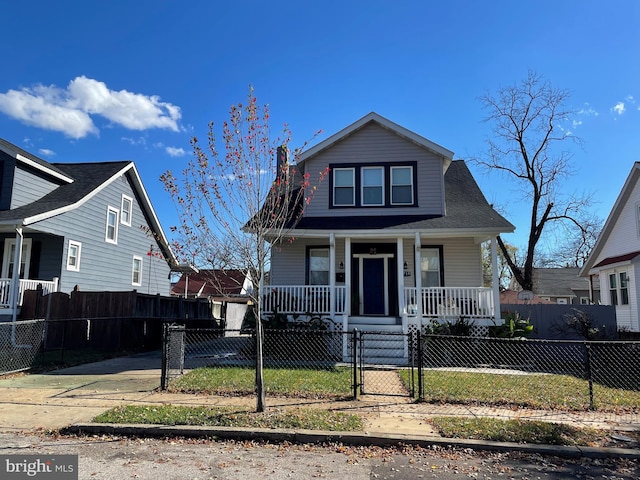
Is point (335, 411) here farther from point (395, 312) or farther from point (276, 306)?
point (395, 312)

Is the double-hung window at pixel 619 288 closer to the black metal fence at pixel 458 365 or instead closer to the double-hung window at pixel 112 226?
the black metal fence at pixel 458 365

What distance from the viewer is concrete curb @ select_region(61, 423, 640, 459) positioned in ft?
17.1

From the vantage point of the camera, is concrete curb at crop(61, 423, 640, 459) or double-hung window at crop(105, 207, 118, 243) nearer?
concrete curb at crop(61, 423, 640, 459)

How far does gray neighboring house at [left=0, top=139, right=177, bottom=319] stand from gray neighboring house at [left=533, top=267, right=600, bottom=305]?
102 ft

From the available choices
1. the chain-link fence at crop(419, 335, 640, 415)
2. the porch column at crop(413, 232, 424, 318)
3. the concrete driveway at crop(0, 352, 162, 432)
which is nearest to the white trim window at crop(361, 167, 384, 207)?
the porch column at crop(413, 232, 424, 318)

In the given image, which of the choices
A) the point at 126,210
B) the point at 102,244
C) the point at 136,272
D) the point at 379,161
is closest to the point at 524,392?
the point at 379,161

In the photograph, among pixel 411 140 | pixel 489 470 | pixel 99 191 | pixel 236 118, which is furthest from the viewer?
pixel 99 191

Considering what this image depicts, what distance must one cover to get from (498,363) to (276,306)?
20.5 feet

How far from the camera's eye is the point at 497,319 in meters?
12.8

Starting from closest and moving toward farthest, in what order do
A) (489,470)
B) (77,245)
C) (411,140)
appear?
1. (489,470)
2. (411,140)
3. (77,245)

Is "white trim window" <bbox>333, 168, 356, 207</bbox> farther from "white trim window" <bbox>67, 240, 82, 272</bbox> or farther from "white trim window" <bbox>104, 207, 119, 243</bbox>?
"white trim window" <bbox>104, 207, 119, 243</bbox>

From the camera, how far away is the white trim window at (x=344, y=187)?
1524cm

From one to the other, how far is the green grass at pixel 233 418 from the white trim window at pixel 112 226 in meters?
14.3

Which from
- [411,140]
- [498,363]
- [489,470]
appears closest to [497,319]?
[498,363]
